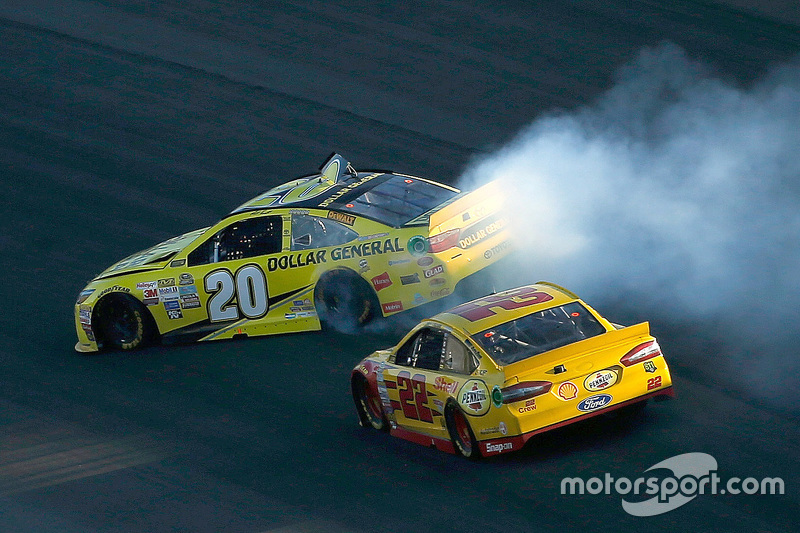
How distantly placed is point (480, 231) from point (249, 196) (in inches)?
221

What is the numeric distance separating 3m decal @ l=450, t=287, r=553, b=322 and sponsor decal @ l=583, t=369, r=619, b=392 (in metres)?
0.96

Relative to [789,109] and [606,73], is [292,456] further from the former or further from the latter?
[606,73]

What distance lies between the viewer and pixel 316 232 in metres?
12.2

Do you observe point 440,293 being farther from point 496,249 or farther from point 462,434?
point 462,434

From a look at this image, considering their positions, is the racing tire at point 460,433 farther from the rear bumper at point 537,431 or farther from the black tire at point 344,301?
the black tire at point 344,301

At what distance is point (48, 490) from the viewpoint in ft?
31.9

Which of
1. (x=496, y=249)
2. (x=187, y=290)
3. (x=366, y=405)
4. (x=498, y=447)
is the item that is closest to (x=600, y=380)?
(x=498, y=447)

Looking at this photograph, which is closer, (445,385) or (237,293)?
(445,385)

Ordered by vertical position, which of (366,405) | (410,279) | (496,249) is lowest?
(366,405)

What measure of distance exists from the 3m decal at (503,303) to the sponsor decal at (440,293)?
1638 mm

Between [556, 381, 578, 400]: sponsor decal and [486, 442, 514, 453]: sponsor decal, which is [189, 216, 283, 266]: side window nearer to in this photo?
[486, 442, 514, 453]: sponsor decal

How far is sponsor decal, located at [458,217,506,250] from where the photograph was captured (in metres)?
11.7

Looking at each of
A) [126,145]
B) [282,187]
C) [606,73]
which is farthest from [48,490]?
[606,73]

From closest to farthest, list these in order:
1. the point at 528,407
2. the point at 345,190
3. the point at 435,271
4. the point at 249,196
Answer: the point at 528,407, the point at 435,271, the point at 345,190, the point at 249,196
